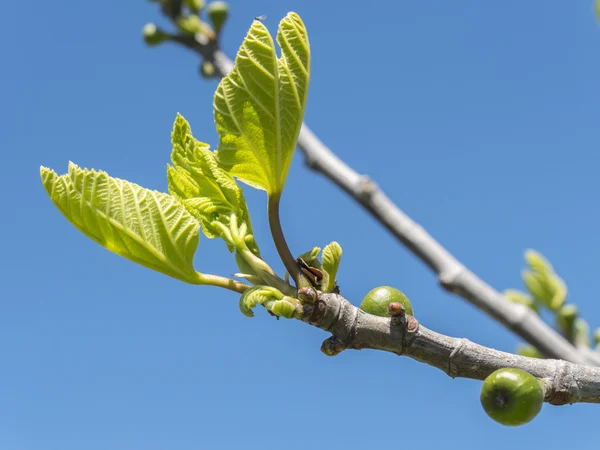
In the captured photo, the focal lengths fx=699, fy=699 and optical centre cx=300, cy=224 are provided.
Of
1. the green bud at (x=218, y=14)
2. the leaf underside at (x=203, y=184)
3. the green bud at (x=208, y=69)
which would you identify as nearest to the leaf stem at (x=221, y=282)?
the leaf underside at (x=203, y=184)

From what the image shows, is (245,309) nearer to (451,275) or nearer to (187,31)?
(451,275)

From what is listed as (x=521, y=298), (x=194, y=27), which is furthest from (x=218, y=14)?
(x=521, y=298)

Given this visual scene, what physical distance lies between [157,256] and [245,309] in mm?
322

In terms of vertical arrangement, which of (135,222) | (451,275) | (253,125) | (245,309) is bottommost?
(245,309)

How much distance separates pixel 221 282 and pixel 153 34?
4.62 m

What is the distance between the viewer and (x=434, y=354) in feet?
5.74

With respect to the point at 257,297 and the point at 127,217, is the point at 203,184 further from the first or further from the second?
the point at 257,297

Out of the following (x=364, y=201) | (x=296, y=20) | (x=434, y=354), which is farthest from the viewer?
(x=364, y=201)

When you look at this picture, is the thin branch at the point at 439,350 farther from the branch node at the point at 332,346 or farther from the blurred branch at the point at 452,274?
the blurred branch at the point at 452,274

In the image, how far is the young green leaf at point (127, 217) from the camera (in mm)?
1894

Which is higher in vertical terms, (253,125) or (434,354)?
(253,125)

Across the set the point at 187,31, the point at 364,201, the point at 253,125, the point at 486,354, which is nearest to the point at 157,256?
the point at 253,125

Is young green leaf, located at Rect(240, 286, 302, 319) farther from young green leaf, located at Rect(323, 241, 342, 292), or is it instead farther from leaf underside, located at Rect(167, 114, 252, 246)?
leaf underside, located at Rect(167, 114, 252, 246)

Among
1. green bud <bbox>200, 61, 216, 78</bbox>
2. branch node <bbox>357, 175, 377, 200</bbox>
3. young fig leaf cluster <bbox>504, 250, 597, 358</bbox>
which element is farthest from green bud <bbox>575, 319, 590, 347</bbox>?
green bud <bbox>200, 61, 216, 78</bbox>
